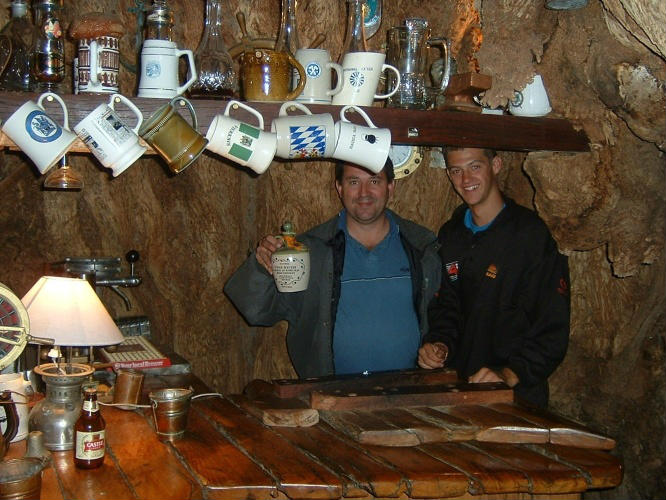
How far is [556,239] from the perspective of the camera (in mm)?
3633

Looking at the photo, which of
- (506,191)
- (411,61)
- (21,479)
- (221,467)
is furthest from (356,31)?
(21,479)

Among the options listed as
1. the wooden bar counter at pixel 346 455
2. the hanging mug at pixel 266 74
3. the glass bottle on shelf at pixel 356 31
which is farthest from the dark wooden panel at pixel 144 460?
the glass bottle on shelf at pixel 356 31

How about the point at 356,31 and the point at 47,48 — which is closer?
the point at 47,48

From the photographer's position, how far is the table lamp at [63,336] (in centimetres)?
216

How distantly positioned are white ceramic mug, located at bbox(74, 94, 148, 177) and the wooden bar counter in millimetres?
842

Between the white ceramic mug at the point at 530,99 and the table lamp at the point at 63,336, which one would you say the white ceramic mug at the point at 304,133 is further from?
the white ceramic mug at the point at 530,99

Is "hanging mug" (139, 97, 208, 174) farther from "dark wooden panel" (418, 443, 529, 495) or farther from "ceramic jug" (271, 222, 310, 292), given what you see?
"dark wooden panel" (418, 443, 529, 495)

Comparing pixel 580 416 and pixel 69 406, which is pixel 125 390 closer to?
pixel 69 406

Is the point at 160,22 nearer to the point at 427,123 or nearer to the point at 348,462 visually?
the point at 427,123

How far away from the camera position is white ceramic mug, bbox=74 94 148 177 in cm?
229

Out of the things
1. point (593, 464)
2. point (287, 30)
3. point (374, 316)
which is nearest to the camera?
point (593, 464)

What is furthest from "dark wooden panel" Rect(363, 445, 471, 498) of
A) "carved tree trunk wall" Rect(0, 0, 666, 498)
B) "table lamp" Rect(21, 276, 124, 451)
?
"carved tree trunk wall" Rect(0, 0, 666, 498)

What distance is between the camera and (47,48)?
2457 millimetres

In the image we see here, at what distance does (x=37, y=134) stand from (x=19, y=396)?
0.79m
